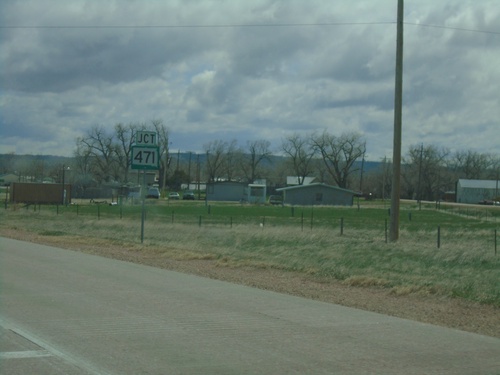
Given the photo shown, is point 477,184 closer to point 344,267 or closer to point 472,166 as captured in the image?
point 472,166

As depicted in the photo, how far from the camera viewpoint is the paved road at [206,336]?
296 inches

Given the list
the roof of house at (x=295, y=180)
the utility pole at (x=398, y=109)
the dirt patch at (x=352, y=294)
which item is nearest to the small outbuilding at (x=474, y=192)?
the roof of house at (x=295, y=180)

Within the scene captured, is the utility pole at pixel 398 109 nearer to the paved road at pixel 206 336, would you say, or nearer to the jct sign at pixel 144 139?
Answer: the jct sign at pixel 144 139

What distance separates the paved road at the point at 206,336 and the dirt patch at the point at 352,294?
2.22ft

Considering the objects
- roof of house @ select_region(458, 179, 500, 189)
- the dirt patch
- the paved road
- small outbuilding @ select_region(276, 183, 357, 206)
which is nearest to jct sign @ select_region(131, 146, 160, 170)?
the dirt patch

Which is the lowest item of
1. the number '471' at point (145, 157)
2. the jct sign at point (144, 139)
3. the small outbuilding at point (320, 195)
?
the small outbuilding at point (320, 195)

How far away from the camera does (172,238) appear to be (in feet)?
93.6

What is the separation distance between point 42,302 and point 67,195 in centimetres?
7664

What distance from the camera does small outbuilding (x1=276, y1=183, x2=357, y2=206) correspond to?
10731 centimetres

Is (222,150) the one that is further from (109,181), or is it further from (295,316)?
(295,316)

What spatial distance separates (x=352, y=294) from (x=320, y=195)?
94.8 meters

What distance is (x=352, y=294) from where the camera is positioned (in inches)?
533

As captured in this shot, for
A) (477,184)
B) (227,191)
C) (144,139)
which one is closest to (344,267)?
(144,139)

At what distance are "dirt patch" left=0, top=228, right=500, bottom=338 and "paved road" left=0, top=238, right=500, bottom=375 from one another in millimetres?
677
